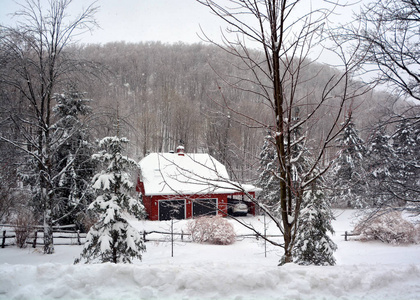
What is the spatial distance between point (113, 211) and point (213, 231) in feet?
27.2

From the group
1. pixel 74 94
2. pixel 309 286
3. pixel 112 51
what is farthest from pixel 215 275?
pixel 112 51

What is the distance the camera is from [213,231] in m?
15.1

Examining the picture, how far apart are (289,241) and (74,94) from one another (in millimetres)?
14244

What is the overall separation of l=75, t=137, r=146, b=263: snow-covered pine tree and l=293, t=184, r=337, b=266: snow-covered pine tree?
5593mm

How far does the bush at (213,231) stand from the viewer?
1502 centimetres

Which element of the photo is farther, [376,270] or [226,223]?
[226,223]

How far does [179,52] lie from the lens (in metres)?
58.9

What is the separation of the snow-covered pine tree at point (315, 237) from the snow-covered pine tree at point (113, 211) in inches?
220

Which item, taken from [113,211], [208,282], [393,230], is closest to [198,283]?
[208,282]

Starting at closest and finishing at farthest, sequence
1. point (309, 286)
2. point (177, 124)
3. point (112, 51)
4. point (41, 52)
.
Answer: point (309, 286) < point (41, 52) < point (177, 124) < point (112, 51)

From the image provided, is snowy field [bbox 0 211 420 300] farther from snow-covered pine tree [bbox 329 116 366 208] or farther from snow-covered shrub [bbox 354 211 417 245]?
A: snow-covered shrub [bbox 354 211 417 245]

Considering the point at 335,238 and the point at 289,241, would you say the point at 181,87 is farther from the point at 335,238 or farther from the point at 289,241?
the point at 289,241

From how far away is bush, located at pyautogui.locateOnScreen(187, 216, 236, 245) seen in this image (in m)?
15.0

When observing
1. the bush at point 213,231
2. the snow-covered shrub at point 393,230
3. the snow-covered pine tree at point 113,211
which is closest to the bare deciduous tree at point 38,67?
the snow-covered pine tree at point 113,211
